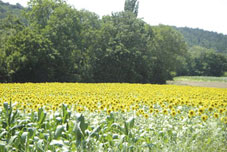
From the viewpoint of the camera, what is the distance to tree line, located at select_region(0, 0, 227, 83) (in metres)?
21.7

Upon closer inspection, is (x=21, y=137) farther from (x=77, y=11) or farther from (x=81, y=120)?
(x=77, y=11)

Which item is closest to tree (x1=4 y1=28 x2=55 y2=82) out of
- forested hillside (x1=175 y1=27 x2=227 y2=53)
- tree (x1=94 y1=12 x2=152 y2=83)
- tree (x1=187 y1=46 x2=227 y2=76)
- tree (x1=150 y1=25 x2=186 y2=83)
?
tree (x1=94 y1=12 x2=152 y2=83)

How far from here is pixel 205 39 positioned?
14025 cm

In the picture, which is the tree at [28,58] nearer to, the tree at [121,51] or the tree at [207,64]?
the tree at [121,51]

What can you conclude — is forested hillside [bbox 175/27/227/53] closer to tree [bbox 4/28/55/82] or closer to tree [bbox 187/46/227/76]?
tree [bbox 187/46/227/76]

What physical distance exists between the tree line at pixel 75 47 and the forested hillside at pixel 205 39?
98392mm

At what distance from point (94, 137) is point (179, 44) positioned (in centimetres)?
3811

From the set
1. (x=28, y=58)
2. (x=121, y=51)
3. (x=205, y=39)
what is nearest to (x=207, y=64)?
(x=121, y=51)

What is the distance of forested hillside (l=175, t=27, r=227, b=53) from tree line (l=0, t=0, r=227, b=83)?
98.4m

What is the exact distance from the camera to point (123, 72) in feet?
97.7

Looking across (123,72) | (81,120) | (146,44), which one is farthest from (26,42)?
(81,120)

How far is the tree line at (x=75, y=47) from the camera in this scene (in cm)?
2172

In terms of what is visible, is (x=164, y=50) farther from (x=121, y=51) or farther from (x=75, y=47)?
(x=75, y=47)

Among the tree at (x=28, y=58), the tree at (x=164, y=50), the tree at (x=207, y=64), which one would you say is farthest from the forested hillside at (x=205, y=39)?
the tree at (x=28, y=58)
